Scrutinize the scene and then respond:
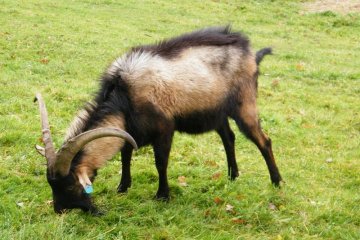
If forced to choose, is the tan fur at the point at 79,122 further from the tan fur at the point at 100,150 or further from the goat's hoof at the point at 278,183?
the goat's hoof at the point at 278,183

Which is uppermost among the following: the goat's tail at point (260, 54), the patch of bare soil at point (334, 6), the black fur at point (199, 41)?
the black fur at point (199, 41)

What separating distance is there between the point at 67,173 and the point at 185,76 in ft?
5.86

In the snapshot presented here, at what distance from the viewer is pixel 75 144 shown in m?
4.33

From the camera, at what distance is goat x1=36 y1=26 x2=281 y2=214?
467 cm

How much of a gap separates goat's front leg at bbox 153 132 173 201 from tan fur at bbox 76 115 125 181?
1.38ft

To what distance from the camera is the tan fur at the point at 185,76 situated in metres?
5.24

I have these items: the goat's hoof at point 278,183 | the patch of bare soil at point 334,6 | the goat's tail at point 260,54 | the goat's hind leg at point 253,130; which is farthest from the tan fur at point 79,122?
the patch of bare soil at point 334,6

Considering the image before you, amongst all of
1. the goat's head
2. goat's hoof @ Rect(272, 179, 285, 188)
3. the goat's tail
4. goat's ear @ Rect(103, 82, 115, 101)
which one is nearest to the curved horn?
the goat's head

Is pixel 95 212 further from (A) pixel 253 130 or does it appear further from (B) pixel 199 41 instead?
(B) pixel 199 41

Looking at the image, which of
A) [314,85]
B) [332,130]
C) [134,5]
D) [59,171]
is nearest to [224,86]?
[59,171]

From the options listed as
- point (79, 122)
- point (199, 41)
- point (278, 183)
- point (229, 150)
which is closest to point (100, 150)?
point (79, 122)

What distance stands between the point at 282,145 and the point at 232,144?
1.62 metres

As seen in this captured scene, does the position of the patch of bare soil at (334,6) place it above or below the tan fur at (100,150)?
below

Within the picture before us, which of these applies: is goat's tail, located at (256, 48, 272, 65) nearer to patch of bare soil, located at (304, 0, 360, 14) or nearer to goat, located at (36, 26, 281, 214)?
goat, located at (36, 26, 281, 214)
